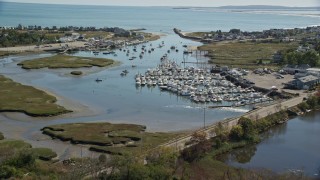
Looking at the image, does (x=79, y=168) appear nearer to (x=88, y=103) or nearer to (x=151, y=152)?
(x=151, y=152)

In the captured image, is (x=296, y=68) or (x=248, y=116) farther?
(x=296, y=68)

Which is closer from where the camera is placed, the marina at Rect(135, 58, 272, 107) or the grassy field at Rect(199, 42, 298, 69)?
the marina at Rect(135, 58, 272, 107)

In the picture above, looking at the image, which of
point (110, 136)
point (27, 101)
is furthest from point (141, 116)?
point (27, 101)

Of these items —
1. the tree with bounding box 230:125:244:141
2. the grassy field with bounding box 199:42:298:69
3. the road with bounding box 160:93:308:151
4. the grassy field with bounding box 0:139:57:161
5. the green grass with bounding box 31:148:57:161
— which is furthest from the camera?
the grassy field with bounding box 199:42:298:69

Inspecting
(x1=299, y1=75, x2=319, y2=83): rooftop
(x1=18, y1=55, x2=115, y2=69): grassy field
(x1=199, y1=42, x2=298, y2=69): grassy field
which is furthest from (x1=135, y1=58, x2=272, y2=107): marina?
(x1=18, y1=55, x2=115, y2=69): grassy field

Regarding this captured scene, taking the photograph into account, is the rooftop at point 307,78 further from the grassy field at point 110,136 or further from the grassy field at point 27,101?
the grassy field at point 27,101

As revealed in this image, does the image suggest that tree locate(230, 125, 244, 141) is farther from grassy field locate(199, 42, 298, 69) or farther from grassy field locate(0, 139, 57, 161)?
grassy field locate(199, 42, 298, 69)

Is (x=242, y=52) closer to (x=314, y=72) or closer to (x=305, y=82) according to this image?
(x=314, y=72)
